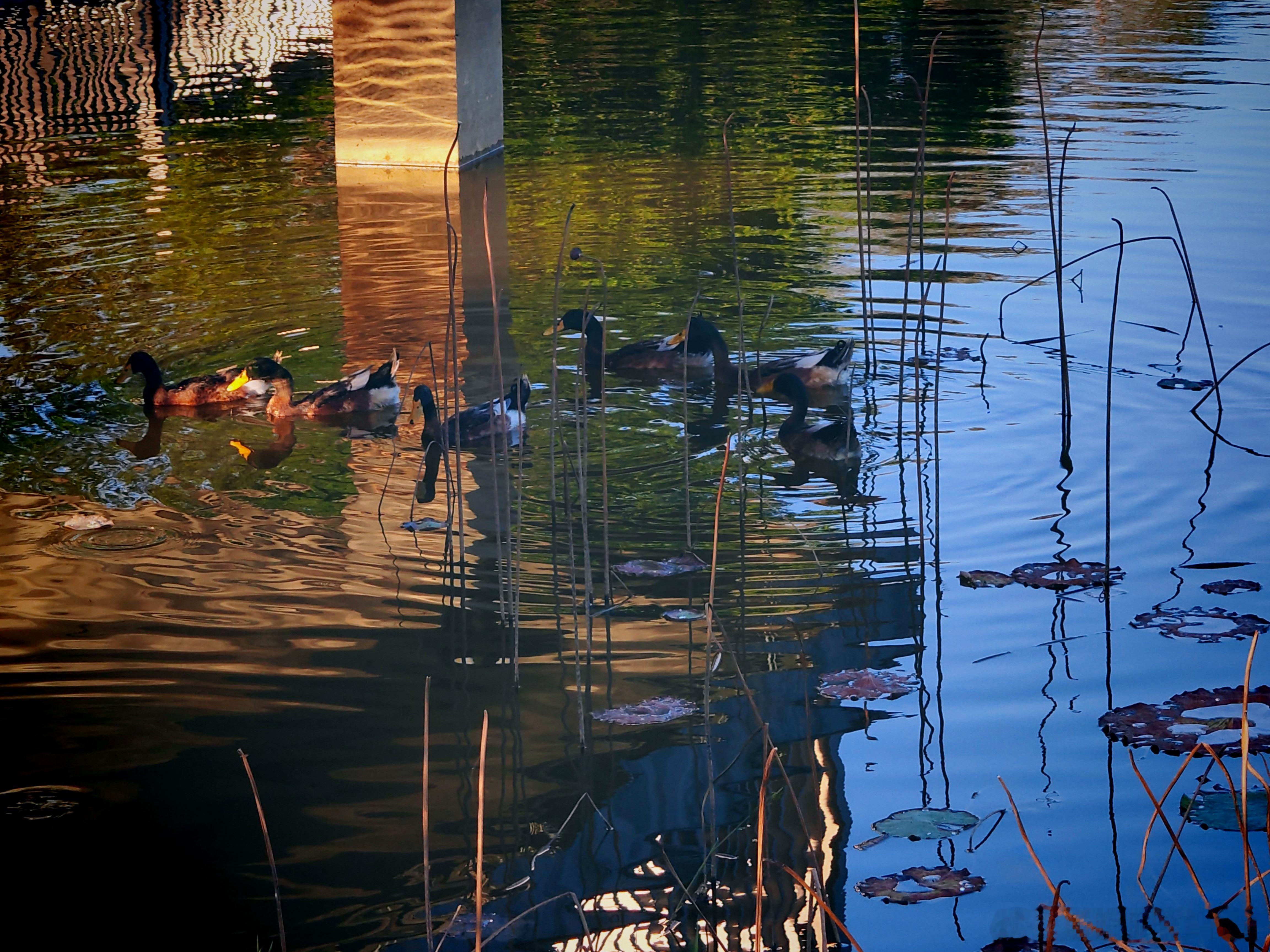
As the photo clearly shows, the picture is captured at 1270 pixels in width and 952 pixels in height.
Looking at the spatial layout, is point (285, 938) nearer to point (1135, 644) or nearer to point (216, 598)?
point (216, 598)

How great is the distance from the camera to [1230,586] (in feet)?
19.2

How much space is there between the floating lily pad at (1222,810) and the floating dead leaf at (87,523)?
5086mm

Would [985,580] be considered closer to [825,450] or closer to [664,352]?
[825,450]

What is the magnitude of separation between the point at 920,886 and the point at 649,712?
1.34 meters

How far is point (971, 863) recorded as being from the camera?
413 cm

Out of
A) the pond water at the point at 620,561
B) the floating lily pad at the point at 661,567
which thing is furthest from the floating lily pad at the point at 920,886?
the floating lily pad at the point at 661,567

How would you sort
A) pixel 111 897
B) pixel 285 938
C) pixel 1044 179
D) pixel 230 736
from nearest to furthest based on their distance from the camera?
pixel 285 938, pixel 111 897, pixel 230 736, pixel 1044 179

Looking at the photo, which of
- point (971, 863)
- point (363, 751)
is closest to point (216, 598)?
point (363, 751)

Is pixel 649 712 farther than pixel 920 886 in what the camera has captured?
Yes

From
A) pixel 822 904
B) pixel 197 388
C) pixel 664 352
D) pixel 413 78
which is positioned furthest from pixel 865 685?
pixel 413 78

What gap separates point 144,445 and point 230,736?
3510 millimetres

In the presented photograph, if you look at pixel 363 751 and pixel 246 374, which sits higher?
pixel 246 374

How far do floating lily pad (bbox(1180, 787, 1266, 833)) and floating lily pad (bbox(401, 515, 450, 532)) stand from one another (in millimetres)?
3711

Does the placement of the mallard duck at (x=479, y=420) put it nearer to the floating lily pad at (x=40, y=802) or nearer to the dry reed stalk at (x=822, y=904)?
the floating lily pad at (x=40, y=802)
